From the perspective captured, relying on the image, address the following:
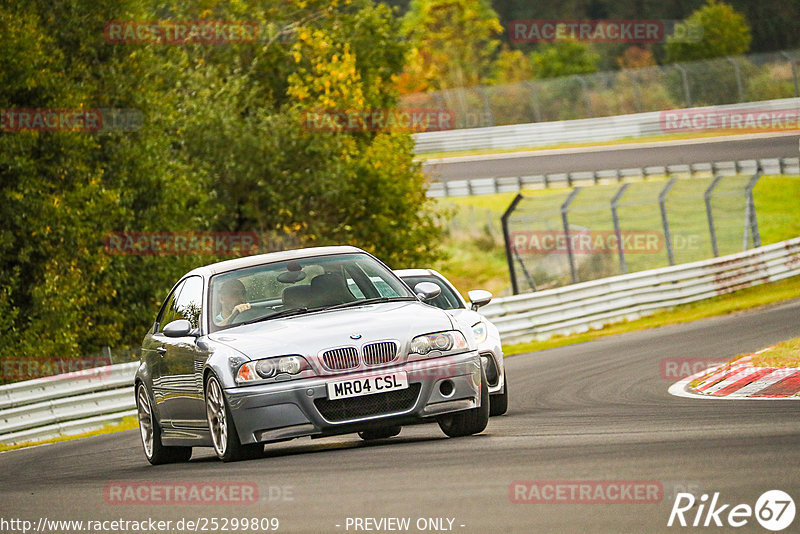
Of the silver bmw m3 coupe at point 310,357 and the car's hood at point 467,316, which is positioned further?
the car's hood at point 467,316

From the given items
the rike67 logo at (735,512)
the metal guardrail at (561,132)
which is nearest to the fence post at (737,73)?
the metal guardrail at (561,132)

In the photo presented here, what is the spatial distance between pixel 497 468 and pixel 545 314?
16.9 meters

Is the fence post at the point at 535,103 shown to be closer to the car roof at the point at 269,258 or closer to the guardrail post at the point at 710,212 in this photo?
the guardrail post at the point at 710,212

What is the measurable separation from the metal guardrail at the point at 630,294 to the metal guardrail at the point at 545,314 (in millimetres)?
18

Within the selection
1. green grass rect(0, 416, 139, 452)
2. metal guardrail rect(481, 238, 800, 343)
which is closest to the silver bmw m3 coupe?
green grass rect(0, 416, 139, 452)

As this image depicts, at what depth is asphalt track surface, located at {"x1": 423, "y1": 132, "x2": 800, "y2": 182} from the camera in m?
42.8

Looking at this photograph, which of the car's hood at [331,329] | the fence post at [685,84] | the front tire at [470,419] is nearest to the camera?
the car's hood at [331,329]

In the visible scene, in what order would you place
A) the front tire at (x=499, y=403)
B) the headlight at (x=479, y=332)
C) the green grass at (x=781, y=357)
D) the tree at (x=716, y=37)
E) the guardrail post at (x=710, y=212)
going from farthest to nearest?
the tree at (x=716, y=37) → the guardrail post at (x=710, y=212) → the green grass at (x=781, y=357) → the front tire at (x=499, y=403) → the headlight at (x=479, y=332)

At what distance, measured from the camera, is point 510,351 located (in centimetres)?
2242

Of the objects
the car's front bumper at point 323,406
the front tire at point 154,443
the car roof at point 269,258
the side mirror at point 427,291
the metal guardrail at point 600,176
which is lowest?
the metal guardrail at point 600,176

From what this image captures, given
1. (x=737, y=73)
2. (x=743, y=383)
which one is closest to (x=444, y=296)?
(x=743, y=383)

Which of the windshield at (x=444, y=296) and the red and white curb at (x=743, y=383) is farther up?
the windshield at (x=444, y=296)

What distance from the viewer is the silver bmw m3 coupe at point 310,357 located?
843 centimetres

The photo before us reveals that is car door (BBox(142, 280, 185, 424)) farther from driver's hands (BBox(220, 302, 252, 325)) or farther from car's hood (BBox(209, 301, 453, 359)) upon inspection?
car's hood (BBox(209, 301, 453, 359))
